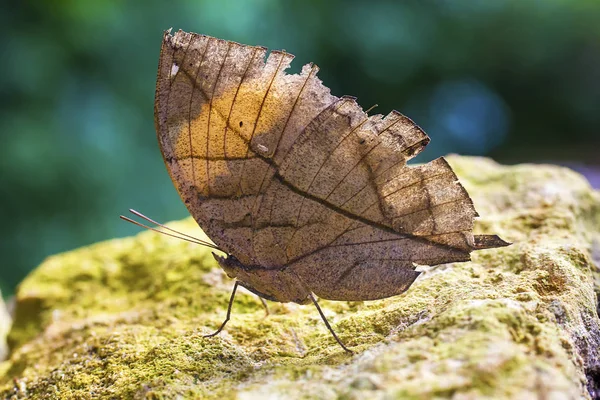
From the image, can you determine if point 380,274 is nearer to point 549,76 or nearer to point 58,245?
point 58,245

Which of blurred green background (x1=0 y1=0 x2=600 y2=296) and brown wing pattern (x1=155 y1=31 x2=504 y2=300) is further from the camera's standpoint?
blurred green background (x1=0 y1=0 x2=600 y2=296)

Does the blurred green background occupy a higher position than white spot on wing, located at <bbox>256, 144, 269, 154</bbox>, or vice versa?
the blurred green background

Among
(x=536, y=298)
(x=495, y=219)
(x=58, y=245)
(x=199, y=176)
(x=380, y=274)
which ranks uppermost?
(x=58, y=245)

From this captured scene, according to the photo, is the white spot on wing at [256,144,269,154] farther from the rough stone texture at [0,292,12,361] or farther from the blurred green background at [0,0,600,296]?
the blurred green background at [0,0,600,296]

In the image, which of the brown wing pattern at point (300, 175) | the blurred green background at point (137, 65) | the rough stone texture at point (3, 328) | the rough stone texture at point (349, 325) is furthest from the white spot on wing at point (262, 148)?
the blurred green background at point (137, 65)

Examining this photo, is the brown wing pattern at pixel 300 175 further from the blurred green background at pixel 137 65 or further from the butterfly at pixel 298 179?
the blurred green background at pixel 137 65

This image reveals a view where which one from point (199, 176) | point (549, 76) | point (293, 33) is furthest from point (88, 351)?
point (549, 76)

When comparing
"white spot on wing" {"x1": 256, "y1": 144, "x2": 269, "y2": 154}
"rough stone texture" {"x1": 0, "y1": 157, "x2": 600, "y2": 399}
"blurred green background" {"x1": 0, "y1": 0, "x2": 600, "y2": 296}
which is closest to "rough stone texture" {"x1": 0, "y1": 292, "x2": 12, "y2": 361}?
"rough stone texture" {"x1": 0, "y1": 157, "x2": 600, "y2": 399}
